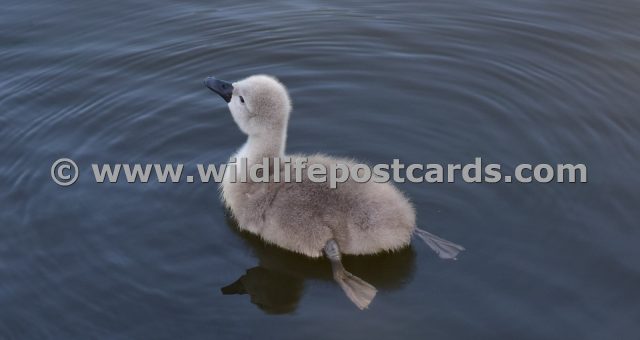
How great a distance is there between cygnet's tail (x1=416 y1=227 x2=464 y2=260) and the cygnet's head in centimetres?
137

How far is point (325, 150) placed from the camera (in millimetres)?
7344

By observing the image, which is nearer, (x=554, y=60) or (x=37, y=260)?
(x=37, y=260)

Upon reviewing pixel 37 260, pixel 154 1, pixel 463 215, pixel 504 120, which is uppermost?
pixel 154 1

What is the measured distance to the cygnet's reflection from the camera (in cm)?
576

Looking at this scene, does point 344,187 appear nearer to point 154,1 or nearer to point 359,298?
point 359,298

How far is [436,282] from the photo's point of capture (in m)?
5.73

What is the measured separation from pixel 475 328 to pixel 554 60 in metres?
4.27

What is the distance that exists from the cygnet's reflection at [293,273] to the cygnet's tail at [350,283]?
0.07 meters

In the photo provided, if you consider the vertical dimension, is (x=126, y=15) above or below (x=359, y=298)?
Result: above

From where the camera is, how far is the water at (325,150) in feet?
18.1

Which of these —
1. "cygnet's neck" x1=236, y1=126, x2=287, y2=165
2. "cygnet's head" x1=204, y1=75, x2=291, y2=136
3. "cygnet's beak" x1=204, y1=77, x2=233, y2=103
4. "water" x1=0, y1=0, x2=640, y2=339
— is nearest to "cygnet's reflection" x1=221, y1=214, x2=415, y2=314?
"water" x1=0, y1=0, x2=640, y2=339

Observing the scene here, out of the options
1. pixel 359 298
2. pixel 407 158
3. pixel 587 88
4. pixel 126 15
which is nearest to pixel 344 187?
pixel 359 298

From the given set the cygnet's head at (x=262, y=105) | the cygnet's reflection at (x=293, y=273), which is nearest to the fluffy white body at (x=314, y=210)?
the cygnet's head at (x=262, y=105)

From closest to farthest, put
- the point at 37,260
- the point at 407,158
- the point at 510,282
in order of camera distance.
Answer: the point at 510,282 < the point at 37,260 < the point at 407,158
